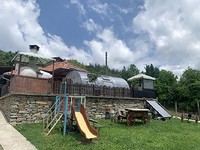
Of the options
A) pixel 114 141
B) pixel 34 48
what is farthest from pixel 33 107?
pixel 114 141

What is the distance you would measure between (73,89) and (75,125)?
4.98m

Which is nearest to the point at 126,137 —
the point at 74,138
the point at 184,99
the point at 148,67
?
the point at 74,138

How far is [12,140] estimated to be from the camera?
9555mm

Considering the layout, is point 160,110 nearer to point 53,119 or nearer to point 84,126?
point 84,126

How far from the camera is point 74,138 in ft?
32.9

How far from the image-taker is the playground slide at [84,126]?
9675 millimetres

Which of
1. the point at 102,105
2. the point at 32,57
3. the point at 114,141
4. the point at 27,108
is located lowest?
the point at 114,141

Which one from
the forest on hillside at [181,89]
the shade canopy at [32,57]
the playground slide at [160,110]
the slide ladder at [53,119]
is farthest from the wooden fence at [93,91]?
the forest on hillside at [181,89]

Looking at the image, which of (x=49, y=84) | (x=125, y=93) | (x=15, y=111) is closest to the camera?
(x=15, y=111)

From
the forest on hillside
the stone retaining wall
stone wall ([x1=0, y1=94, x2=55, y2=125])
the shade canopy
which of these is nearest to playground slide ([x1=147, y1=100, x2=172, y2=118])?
the stone retaining wall

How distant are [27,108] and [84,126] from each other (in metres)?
4.75

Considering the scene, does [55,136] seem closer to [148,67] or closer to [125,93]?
[125,93]

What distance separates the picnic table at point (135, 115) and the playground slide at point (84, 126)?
3.85 m

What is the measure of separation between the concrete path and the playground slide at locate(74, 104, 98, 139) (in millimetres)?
2241
